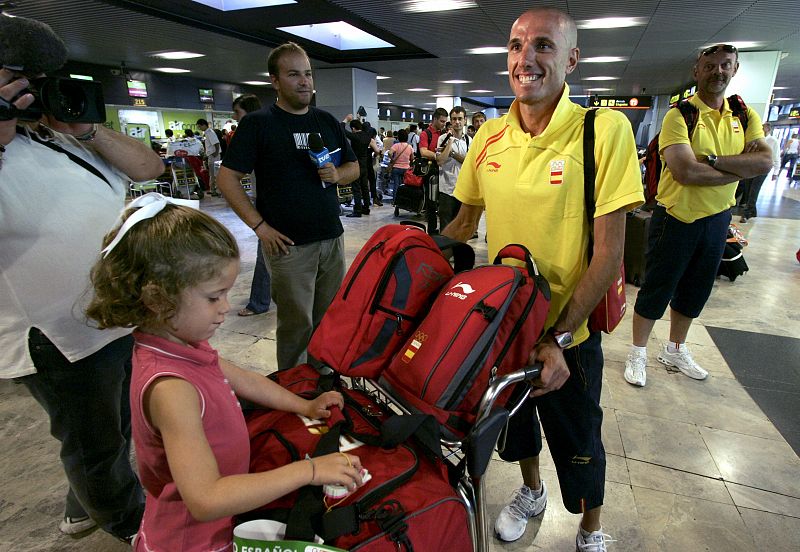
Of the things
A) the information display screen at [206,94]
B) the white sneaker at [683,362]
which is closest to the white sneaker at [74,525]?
the white sneaker at [683,362]

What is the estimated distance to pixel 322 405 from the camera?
46.1 inches

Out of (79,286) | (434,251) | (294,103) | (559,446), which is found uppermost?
(294,103)

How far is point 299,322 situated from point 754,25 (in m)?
9.97

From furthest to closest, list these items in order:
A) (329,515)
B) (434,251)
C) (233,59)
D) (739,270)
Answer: (233,59) → (739,270) → (434,251) → (329,515)

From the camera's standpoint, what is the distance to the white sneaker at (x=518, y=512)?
5.98ft

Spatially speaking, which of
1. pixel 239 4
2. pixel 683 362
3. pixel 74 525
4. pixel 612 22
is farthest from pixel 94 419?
Result: pixel 612 22

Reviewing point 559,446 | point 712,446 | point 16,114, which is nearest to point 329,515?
point 559,446

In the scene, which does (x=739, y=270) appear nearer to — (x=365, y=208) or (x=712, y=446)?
(x=712, y=446)

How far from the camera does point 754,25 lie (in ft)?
25.8

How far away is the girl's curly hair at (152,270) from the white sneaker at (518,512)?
1.61 m

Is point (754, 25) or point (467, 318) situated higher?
point (754, 25)

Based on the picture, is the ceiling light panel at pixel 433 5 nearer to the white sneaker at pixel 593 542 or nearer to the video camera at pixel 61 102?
the video camera at pixel 61 102

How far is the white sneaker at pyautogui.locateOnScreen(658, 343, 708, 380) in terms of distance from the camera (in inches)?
120

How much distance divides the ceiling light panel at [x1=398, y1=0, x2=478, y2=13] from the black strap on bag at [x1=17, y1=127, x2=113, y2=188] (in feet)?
22.6
